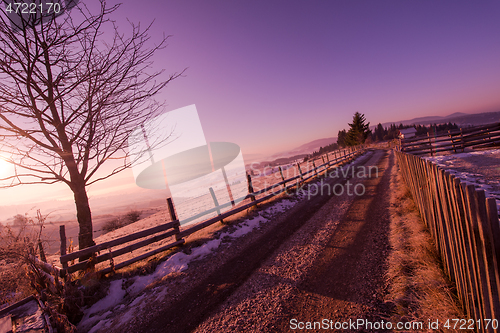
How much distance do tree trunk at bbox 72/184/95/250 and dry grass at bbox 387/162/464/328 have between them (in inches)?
300

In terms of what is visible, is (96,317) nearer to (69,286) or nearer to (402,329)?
(69,286)

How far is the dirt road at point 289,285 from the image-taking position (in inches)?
126

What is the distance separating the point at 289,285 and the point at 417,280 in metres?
2.17

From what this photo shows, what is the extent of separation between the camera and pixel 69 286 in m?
4.21

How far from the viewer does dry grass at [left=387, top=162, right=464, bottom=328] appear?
266cm

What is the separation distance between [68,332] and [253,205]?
7104mm

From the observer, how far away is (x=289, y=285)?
13.0 feet

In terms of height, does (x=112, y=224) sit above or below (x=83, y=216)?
below

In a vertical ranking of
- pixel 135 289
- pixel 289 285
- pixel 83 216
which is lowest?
pixel 289 285

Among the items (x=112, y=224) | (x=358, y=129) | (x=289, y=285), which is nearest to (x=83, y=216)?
(x=289, y=285)

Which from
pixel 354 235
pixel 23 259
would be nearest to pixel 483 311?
pixel 354 235

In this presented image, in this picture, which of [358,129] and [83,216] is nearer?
[83,216]

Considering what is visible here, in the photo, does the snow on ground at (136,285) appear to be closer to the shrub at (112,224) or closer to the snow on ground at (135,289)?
the snow on ground at (135,289)

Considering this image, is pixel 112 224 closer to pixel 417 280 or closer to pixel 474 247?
pixel 417 280
